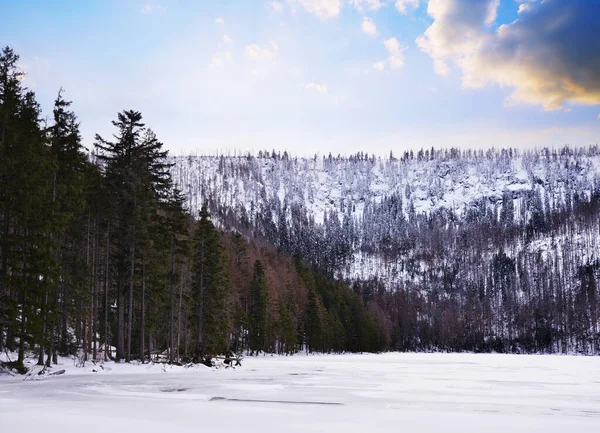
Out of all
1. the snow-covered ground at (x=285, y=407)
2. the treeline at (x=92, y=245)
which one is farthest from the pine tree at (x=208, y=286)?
the snow-covered ground at (x=285, y=407)

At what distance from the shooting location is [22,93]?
26703 millimetres

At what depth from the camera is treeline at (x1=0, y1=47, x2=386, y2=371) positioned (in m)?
23.8

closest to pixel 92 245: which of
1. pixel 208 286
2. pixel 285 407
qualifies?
pixel 208 286

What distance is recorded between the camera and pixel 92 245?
39.2 m

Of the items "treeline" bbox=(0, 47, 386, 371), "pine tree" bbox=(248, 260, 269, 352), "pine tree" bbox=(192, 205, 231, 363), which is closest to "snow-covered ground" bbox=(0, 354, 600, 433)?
"treeline" bbox=(0, 47, 386, 371)

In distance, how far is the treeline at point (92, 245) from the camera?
936 inches

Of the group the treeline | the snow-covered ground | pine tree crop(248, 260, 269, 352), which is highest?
the treeline

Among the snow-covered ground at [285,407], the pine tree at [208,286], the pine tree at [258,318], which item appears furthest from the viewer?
the pine tree at [258,318]

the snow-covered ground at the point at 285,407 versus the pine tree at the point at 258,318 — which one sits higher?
the snow-covered ground at the point at 285,407

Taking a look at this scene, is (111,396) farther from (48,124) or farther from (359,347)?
(359,347)

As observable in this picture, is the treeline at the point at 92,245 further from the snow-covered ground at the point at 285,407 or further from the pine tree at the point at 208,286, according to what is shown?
the snow-covered ground at the point at 285,407

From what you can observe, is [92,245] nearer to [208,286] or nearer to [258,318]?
[208,286]

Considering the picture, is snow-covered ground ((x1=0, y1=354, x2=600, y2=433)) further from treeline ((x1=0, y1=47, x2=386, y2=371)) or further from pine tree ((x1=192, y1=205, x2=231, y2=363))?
pine tree ((x1=192, y1=205, x2=231, y2=363))

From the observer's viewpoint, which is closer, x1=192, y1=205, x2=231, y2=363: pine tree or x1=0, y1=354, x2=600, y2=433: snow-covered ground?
x1=0, y1=354, x2=600, y2=433: snow-covered ground
